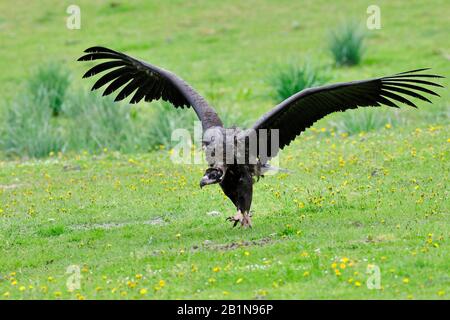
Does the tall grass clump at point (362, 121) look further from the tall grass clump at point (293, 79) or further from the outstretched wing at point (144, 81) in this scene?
the outstretched wing at point (144, 81)

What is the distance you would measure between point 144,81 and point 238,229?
277 cm

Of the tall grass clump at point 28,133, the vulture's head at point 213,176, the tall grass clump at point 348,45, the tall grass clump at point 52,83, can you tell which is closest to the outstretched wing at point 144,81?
the vulture's head at point 213,176

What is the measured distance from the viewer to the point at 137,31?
1230 inches

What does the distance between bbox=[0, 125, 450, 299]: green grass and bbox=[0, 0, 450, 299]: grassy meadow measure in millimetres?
25

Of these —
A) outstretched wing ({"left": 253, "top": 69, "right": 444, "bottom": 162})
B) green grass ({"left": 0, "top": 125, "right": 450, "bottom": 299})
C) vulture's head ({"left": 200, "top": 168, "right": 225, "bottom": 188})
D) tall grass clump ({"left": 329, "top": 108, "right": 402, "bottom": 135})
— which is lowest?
green grass ({"left": 0, "top": 125, "right": 450, "bottom": 299})

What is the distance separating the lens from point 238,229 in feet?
38.8

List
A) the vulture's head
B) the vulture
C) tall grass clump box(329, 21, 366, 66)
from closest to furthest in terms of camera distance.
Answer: the vulture's head
the vulture
tall grass clump box(329, 21, 366, 66)

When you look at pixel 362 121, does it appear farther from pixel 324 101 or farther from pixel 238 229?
pixel 238 229

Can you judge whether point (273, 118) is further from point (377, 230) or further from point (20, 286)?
point (20, 286)

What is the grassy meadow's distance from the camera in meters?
9.58

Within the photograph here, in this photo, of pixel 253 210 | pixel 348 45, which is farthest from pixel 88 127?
pixel 348 45

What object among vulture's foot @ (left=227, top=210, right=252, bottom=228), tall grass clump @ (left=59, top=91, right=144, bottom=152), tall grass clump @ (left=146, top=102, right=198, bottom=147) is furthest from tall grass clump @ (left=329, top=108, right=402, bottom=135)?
vulture's foot @ (left=227, top=210, right=252, bottom=228)

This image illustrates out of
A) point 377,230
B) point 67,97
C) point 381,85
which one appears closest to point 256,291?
point 377,230

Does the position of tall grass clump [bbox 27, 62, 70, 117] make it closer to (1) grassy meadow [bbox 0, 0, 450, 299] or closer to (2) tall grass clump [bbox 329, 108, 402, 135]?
(1) grassy meadow [bbox 0, 0, 450, 299]
